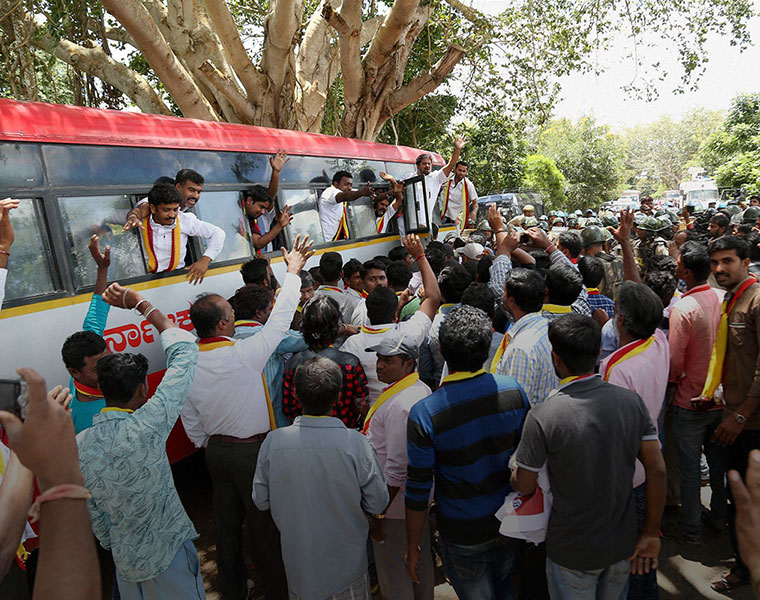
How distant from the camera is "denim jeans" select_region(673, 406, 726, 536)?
11.1 ft

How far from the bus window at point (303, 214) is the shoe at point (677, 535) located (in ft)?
15.2

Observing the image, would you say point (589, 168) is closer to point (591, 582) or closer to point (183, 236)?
point (183, 236)

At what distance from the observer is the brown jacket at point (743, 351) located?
2.99 metres

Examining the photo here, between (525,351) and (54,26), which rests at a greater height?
(54,26)

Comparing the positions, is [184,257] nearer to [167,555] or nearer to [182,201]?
[182,201]

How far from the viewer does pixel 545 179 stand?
102 feet

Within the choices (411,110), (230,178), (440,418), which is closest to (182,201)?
(230,178)

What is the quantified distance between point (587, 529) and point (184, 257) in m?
4.03

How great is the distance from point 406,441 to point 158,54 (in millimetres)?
7026

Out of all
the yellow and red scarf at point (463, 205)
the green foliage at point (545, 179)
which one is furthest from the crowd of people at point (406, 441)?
the green foliage at point (545, 179)

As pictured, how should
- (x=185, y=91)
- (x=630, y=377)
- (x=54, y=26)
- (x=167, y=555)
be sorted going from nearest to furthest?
(x=167, y=555), (x=630, y=377), (x=54, y=26), (x=185, y=91)

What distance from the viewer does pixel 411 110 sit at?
16344 millimetres

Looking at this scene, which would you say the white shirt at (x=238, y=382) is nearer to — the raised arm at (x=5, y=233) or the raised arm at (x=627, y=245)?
the raised arm at (x=5, y=233)

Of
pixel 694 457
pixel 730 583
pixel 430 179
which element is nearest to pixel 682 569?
pixel 730 583
